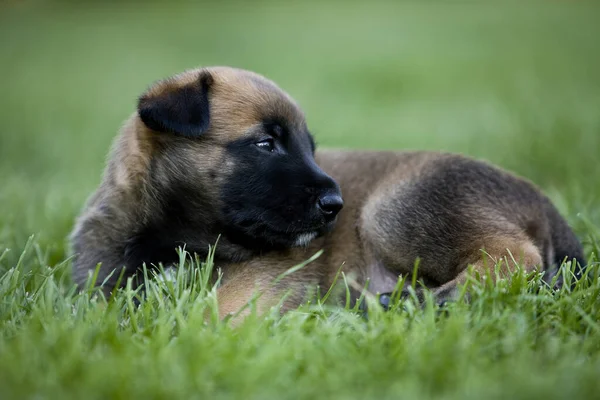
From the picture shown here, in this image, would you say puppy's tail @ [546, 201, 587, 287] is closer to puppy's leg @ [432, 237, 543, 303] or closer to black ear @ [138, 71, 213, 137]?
puppy's leg @ [432, 237, 543, 303]

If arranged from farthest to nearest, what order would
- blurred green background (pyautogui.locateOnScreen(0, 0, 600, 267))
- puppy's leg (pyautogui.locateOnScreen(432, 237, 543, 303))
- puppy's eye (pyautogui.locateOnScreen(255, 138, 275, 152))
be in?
blurred green background (pyautogui.locateOnScreen(0, 0, 600, 267))
puppy's eye (pyautogui.locateOnScreen(255, 138, 275, 152))
puppy's leg (pyautogui.locateOnScreen(432, 237, 543, 303))

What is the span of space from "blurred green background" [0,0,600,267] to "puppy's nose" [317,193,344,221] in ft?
5.21

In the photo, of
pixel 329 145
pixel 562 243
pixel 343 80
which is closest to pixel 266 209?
pixel 562 243

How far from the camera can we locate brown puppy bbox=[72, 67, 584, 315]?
10.9ft

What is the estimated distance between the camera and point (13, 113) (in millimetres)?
10117

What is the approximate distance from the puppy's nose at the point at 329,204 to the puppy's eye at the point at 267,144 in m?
0.39

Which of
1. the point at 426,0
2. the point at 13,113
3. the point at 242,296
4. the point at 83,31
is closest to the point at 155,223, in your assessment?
the point at 242,296

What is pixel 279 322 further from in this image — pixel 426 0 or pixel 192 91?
pixel 426 0

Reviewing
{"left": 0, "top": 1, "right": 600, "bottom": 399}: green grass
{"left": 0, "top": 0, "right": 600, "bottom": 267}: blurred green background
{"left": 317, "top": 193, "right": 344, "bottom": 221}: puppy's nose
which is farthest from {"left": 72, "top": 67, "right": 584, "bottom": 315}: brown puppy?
{"left": 0, "top": 0, "right": 600, "bottom": 267}: blurred green background

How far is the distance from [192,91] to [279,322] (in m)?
1.33

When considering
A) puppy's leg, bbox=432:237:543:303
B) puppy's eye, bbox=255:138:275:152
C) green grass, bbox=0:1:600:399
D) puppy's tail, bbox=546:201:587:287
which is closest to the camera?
green grass, bbox=0:1:600:399

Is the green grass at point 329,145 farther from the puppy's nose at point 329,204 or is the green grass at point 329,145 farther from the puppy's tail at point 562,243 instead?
the puppy's nose at point 329,204

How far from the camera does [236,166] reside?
335 cm

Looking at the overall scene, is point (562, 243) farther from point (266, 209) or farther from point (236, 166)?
point (236, 166)
